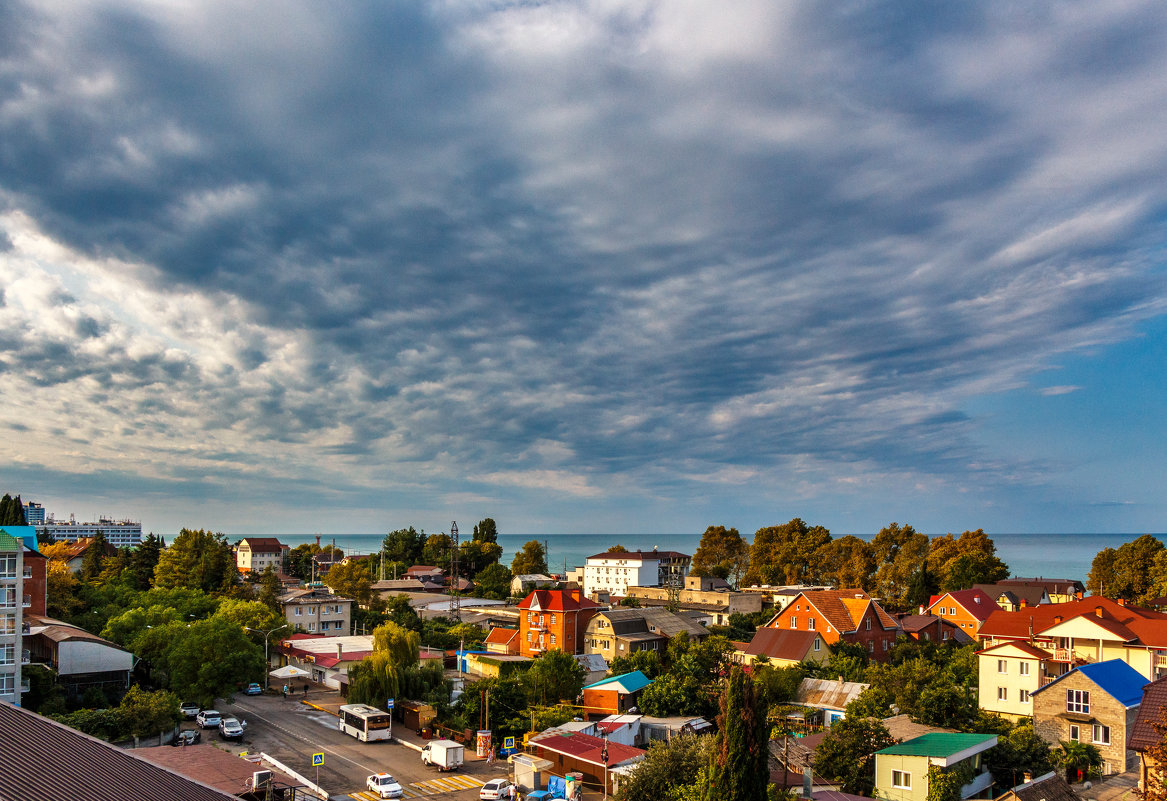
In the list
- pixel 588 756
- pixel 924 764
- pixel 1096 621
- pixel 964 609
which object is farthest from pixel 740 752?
pixel 964 609

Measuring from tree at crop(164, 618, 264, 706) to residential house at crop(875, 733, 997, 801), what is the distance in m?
39.0

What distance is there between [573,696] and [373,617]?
3971 cm

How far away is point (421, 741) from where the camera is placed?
147 feet

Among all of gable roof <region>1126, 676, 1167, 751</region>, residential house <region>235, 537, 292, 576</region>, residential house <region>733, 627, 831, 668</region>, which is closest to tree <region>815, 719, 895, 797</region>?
gable roof <region>1126, 676, 1167, 751</region>

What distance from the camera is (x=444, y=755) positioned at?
39.5 metres

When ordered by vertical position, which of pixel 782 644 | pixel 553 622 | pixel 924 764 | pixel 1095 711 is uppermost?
pixel 1095 711

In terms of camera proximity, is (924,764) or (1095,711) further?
(1095,711)

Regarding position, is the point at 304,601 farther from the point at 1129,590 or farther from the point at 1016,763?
A: the point at 1129,590

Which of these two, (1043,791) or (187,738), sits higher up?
(1043,791)

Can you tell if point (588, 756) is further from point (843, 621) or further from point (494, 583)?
point (494, 583)

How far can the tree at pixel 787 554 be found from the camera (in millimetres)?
103125

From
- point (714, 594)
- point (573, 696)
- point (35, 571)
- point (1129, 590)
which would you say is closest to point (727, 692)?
point (573, 696)

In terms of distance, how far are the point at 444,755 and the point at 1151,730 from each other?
103 ft

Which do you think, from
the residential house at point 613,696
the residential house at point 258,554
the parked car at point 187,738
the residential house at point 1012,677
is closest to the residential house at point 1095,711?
the residential house at point 1012,677
